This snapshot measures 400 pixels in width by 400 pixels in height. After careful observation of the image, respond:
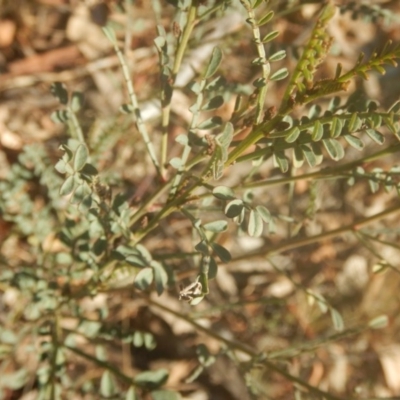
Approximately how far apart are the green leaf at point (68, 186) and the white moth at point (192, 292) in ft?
0.86

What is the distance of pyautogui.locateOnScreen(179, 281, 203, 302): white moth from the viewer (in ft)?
3.05

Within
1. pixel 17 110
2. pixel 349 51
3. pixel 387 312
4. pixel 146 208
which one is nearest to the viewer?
pixel 146 208

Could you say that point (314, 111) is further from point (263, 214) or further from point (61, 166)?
point (61, 166)

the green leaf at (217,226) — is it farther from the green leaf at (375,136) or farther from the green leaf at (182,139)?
the green leaf at (375,136)

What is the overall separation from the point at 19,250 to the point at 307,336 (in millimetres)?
1294

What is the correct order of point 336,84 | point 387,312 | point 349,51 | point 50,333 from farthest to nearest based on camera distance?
point 349,51
point 387,312
point 50,333
point 336,84

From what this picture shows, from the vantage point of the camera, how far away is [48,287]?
60.3 inches

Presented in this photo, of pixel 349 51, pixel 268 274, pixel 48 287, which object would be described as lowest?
A: pixel 48 287

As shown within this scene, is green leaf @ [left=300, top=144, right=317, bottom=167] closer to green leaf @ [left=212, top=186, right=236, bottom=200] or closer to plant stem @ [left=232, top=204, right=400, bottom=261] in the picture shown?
green leaf @ [left=212, top=186, right=236, bottom=200]

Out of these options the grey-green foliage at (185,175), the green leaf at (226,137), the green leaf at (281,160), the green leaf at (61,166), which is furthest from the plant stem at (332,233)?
the green leaf at (61,166)

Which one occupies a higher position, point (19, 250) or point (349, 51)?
point (349, 51)

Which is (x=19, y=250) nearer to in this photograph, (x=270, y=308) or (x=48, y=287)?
(x=48, y=287)

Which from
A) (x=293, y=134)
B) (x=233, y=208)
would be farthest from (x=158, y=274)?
(x=293, y=134)

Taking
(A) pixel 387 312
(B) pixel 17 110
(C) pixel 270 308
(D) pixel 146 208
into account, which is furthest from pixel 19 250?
(A) pixel 387 312
